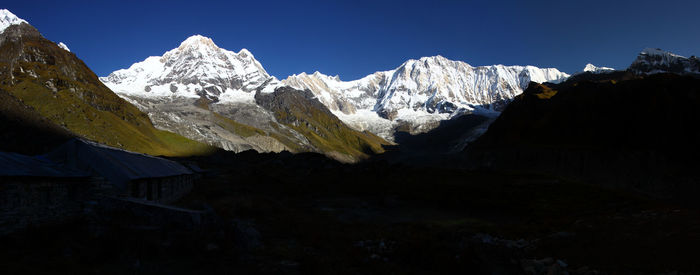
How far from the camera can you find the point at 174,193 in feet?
118

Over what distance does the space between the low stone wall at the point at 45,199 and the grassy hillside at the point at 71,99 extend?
9839 cm

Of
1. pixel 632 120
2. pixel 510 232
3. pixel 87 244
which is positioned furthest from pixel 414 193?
pixel 632 120

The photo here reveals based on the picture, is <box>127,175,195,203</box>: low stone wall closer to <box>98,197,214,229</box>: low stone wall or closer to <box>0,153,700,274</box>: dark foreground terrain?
<box>98,197,214,229</box>: low stone wall

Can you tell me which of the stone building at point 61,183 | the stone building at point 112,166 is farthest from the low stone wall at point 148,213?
the stone building at point 112,166

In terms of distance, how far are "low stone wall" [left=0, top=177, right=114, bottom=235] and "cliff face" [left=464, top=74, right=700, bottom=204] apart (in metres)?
83.2

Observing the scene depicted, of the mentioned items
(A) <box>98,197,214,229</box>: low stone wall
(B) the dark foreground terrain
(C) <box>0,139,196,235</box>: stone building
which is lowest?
(B) the dark foreground terrain

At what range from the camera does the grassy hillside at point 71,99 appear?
11244 centimetres

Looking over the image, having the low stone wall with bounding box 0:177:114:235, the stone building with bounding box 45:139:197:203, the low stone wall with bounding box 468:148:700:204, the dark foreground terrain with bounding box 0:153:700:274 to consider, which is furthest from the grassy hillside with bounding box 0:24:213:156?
the low stone wall with bounding box 468:148:700:204

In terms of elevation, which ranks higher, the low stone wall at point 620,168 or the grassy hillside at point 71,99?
the grassy hillside at point 71,99

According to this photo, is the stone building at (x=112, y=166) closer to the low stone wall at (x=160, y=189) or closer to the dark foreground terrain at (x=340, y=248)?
the low stone wall at (x=160, y=189)

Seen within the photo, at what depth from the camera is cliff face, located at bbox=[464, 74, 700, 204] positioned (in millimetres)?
72688

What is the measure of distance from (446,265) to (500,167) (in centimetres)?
10141

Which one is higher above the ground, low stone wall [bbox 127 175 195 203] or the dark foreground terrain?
low stone wall [bbox 127 175 195 203]

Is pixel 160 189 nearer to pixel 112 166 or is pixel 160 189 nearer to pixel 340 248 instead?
pixel 112 166
